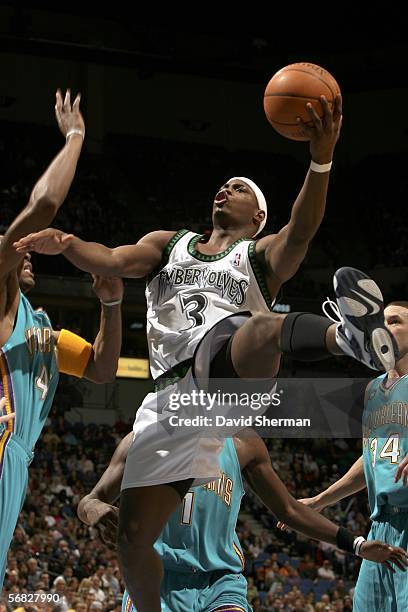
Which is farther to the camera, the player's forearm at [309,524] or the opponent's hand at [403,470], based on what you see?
the player's forearm at [309,524]

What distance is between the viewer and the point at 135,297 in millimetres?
20422

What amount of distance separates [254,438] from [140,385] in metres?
15.3

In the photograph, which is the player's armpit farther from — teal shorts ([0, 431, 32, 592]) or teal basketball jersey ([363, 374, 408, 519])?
teal basketball jersey ([363, 374, 408, 519])

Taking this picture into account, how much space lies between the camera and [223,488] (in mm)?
5297

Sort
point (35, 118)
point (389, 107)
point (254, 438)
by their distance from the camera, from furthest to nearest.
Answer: point (389, 107)
point (35, 118)
point (254, 438)

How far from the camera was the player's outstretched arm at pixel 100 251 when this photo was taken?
14.0 feet

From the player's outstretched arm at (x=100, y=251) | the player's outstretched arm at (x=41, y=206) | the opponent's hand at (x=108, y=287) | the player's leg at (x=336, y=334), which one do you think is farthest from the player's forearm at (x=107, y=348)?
the player's leg at (x=336, y=334)

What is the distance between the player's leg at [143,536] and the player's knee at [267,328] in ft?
2.99

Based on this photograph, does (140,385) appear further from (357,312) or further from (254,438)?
(357,312)

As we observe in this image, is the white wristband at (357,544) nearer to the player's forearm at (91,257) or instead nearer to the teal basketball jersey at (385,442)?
the teal basketball jersey at (385,442)

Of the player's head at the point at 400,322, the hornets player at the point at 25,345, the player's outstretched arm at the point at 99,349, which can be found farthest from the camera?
the player's head at the point at 400,322

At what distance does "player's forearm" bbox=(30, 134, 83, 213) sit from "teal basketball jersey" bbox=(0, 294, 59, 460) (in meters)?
0.59

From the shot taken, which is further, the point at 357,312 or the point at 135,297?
the point at 135,297

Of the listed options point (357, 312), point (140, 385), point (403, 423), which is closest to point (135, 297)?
point (140, 385)
